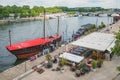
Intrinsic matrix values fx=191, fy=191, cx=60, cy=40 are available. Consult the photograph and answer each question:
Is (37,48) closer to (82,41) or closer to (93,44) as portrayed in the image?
(82,41)

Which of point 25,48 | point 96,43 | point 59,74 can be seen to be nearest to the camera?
point 59,74

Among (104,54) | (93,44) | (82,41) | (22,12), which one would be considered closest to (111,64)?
(104,54)

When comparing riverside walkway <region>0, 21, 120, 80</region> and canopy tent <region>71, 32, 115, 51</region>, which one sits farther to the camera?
canopy tent <region>71, 32, 115, 51</region>

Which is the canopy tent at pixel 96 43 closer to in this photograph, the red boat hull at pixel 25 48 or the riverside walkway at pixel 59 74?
the riverside walkway at pixel 59 74

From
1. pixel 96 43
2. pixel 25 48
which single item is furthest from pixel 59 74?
pixel 25 48

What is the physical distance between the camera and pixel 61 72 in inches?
1032

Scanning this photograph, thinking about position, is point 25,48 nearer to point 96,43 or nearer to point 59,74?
point 96,43

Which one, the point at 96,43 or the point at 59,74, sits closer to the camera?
the point at 59,74

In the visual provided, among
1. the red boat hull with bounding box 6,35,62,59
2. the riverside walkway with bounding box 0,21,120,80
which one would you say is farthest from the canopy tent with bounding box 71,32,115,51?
the red boat hull with bounding box 6,35,62,59

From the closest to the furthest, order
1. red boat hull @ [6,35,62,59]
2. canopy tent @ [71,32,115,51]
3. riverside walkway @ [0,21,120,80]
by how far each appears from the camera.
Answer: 1. riverside walkway @ [0,21,120,80]
2. canopy tent @ [71,32,115,51]
3. red boat hull @ [6,35,62,59]

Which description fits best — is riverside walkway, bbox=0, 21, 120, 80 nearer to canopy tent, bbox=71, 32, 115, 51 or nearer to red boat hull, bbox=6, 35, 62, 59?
canopy tent, bbox=71, 32, 115, 51

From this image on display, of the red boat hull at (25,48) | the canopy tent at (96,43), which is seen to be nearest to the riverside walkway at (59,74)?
the canopy tent at (96,43)

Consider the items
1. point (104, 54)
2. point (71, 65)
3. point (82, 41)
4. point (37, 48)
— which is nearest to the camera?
point (71, 65)

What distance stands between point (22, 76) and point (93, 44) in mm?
14482
